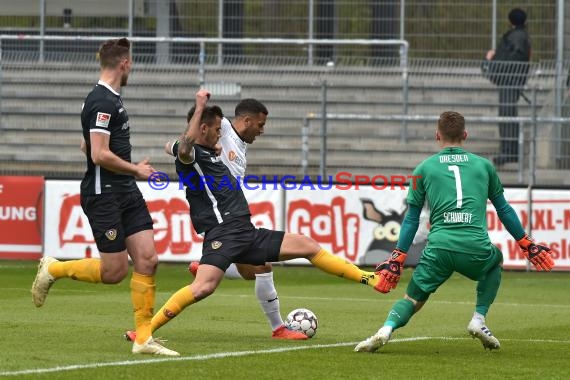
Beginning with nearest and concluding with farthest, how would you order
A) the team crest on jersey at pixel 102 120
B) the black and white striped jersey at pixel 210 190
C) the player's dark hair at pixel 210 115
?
the team crest on jersey at pixel 102 120, the player's dark hair at pixel 210 115, the black and white striped jersey at pixel 210 190

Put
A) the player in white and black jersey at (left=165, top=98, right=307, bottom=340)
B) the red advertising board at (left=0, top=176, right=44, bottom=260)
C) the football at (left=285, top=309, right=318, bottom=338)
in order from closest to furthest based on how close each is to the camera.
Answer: the player in white and black jersey at (left=165, top=98, right=307, bottom=340) → the football at (left=285, top=309, right=318, bottom=338) → the red advertising board at (left=0, top=176, right=44, bottom=260)

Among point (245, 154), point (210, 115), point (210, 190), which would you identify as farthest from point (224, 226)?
point (210, 115)

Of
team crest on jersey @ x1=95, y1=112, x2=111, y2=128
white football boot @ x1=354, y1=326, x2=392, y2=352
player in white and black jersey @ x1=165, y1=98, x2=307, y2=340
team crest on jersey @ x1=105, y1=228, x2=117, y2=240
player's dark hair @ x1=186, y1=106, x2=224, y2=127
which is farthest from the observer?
player in white and black jersey @ x1=165, y1=98, x2=307, y2=340

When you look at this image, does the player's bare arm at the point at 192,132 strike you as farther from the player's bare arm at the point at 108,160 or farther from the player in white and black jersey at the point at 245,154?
the player's bare arm at the point at 108,160

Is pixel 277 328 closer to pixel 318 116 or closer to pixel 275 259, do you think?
pixel 275 259

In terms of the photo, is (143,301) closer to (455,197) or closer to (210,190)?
(210,190)

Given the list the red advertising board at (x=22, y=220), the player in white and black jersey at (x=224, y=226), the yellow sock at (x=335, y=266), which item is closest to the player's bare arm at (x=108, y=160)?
the player in white and black jersey at (x=224, y=226)

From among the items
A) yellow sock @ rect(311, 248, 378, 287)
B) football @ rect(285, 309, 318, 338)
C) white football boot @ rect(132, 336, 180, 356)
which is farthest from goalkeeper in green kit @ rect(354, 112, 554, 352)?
white football boot @ rect(132, 336, 180, 356)

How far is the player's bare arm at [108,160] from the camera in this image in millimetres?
9750

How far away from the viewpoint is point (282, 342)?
11.0 meters

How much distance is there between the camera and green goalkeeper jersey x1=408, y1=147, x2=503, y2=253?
1003 centimetres

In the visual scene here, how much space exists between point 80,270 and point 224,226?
3.87 ft

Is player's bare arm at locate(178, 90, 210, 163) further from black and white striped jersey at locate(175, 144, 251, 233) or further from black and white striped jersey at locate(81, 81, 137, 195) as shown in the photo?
black and white striped jersey at locate(81, 81, 137, 195)

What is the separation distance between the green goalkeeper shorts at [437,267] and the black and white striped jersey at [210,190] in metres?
1.55
